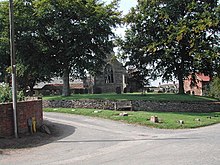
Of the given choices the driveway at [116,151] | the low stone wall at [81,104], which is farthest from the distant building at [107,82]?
the driveway at [116,151]

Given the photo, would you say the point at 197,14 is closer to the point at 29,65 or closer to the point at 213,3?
the point at 213,3

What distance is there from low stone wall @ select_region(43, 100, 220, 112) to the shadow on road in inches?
514

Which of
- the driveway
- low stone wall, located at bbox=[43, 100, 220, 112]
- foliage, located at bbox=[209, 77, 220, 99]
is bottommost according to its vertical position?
the driveway

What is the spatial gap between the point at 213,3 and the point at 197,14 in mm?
4609

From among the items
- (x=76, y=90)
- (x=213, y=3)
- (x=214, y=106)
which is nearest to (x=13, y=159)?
(x=214, y=106)

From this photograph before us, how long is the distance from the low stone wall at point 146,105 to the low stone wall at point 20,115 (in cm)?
1368

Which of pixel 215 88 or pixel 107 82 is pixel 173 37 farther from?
pixel 107 82

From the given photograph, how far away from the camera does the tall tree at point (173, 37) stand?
120 ft

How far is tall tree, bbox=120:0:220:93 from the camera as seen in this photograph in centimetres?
3666

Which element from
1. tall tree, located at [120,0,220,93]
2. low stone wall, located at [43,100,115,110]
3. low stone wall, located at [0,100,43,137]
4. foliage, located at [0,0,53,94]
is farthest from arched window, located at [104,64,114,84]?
low stone wall, located at [0,100,43,137]

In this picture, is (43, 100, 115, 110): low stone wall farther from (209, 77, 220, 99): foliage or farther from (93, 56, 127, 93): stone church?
(93, 56, 127, 93): stone church

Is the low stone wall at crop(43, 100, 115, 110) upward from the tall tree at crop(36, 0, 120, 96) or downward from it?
downward

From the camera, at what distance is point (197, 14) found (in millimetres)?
37969

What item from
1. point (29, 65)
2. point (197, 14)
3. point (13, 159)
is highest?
point (197, 14)
